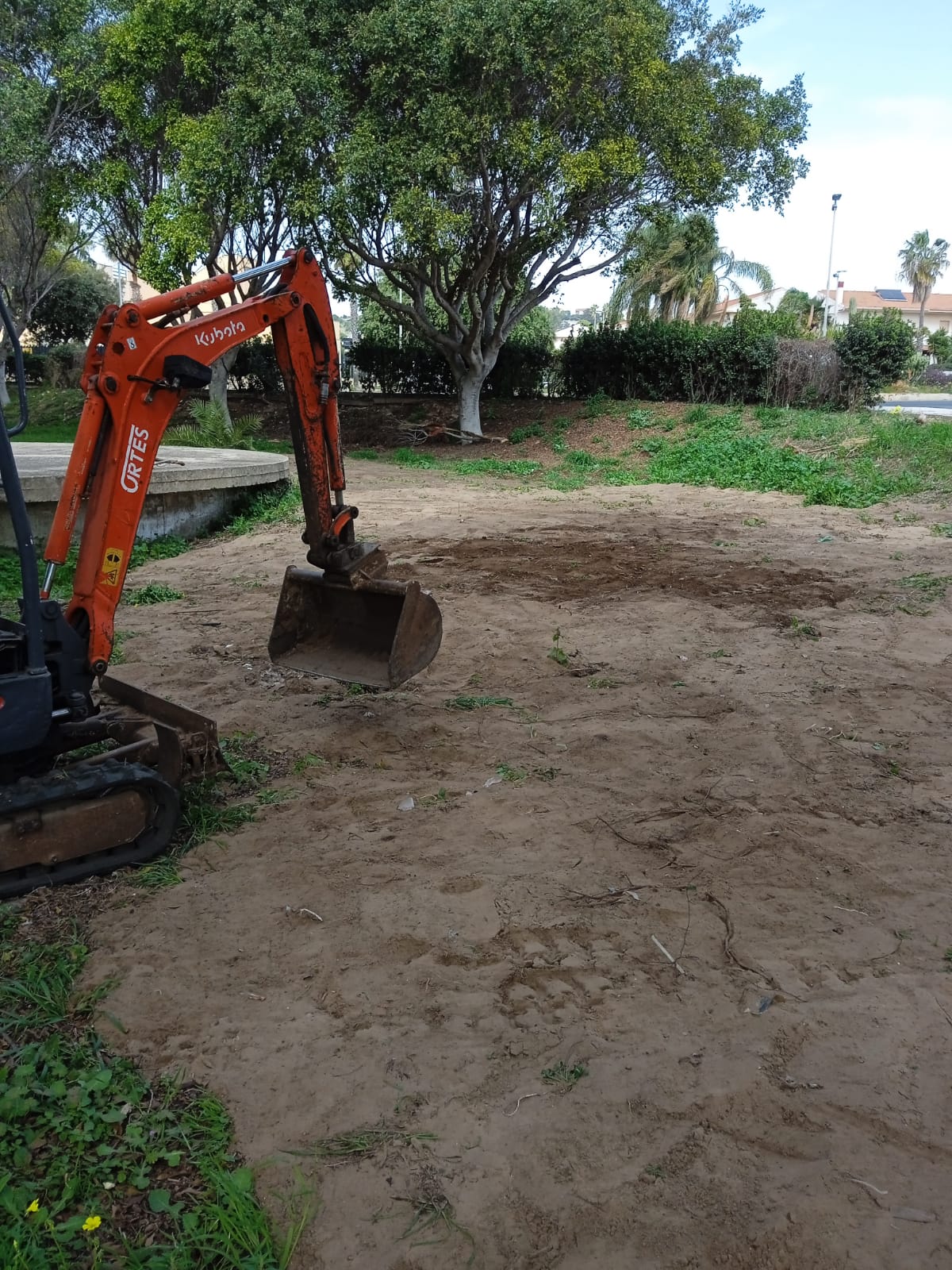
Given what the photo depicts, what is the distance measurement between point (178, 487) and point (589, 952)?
8.27 meters

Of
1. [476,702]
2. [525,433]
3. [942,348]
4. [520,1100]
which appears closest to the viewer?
[520,1100]

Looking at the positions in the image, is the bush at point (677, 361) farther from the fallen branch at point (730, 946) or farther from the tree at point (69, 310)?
the fallen branch at point (730, 946)

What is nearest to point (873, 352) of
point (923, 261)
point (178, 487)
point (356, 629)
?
point (178, 487)

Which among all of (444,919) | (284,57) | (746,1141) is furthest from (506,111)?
(746,1141)

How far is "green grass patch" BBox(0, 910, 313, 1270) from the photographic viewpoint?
2.23m

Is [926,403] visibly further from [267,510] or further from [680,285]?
[267,510]

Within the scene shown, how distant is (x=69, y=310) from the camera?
3234 cm

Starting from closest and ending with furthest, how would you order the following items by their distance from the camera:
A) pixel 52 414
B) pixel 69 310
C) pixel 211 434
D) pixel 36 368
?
pixel 211 434
pixel 52 414
pixel 36 368
pixel 69 310

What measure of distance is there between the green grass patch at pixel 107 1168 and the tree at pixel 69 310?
3254cm

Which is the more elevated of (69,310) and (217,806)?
(69,310)

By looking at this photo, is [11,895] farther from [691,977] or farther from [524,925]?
[691,977]

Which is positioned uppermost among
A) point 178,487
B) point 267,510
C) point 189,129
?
point 189,129

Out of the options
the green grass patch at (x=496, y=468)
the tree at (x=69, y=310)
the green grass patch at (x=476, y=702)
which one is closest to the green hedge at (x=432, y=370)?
the green grass patch at (x=496, y=468)

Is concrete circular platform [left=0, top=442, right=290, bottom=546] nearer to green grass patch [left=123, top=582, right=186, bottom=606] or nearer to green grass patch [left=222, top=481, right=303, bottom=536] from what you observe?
green grass patch [left=222, top=481, right=303, bottom=536]
